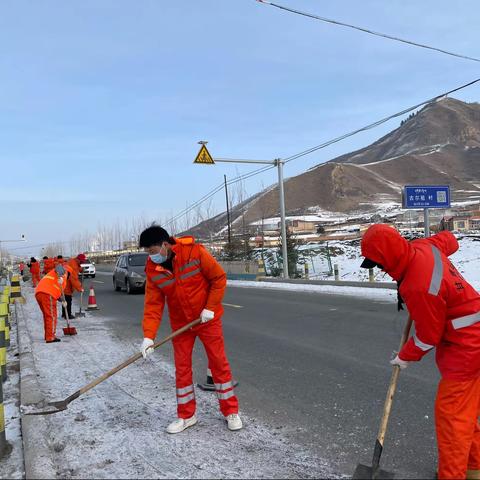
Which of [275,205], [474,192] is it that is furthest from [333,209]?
[474,192]

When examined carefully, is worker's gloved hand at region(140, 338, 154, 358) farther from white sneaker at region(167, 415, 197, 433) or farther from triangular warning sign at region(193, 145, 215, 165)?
triangular warning sign at region(193, 145, 215, 165)

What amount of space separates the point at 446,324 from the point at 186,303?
6.63ft

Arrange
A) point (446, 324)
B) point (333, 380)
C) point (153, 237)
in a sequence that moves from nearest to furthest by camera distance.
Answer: point (446, 324), point (153, 237), point (333, 380)

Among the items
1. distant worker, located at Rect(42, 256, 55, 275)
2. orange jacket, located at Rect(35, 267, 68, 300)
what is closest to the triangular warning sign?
distant worker, located at Rect(42, 256, 55, 275)

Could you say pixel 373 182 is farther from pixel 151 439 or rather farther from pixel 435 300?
pixel 435 300

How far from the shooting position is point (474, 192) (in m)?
125

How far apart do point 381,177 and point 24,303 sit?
523 feet

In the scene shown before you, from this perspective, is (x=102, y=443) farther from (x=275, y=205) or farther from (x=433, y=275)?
(x=275, y=205)

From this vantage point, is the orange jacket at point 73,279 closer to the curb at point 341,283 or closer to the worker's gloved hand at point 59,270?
the worker's gloved hand at point 59,270

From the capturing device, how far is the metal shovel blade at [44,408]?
4.33 meters

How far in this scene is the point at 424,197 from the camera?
53.8 feet

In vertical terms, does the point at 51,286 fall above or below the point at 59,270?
below

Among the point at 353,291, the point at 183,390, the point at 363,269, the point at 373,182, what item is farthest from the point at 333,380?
the point at 373,182

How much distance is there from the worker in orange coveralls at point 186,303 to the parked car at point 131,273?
564 inches
